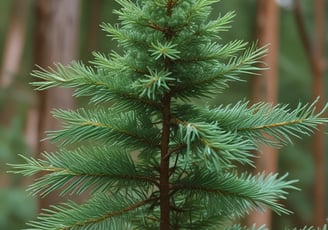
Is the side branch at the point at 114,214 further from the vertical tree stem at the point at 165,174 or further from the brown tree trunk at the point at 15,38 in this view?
the brown tree trunk at the point at 15,38

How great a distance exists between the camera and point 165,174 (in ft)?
3.35

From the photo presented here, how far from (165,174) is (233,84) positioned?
20.2ft

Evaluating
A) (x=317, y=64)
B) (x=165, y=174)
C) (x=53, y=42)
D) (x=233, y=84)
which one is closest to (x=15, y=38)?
(x=233, y=84)

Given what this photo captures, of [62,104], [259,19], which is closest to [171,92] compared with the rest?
[62,104]

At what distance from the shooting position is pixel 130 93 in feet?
3.20

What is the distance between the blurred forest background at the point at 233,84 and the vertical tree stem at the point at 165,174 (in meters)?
2.30

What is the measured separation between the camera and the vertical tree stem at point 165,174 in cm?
100

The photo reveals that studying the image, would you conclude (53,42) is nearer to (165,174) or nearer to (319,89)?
(165,174)

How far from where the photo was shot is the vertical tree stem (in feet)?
3.26

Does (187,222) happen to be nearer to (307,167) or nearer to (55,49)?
(55,49)

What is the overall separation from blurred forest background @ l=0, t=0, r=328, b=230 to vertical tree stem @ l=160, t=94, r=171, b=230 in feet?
7.56

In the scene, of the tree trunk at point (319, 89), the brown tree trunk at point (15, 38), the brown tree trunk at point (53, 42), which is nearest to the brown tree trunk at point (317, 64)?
the tree trunk at point (319, 89)

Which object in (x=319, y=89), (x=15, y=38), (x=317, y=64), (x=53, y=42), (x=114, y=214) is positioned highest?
(x=15, y=38)

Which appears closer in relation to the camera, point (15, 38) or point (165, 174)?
point (165, 174)
